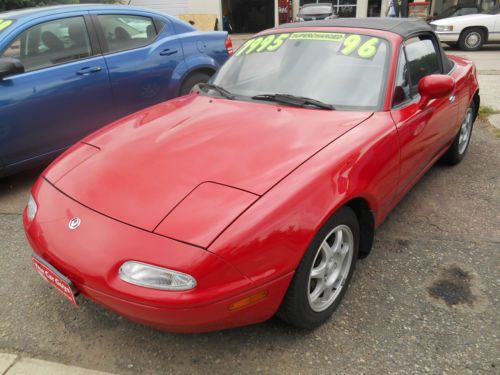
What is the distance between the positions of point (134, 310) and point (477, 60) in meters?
12.2

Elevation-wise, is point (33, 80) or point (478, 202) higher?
point (33, 80)

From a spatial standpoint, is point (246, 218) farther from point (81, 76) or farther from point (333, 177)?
point (81, 76)

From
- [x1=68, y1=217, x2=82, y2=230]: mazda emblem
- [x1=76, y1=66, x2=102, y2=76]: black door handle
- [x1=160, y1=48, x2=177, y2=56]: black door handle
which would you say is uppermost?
[x1=160, y1=48, x2=177, y2=56]: black door handle

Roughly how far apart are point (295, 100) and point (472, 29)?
499 inches

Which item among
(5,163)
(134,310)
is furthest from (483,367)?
(5,163)

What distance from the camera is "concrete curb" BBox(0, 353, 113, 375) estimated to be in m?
1.99

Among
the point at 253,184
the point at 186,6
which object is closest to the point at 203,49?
the point at 253,184

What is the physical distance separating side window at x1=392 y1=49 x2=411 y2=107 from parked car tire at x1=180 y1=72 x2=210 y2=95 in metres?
2.83

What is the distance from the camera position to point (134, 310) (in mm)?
1725

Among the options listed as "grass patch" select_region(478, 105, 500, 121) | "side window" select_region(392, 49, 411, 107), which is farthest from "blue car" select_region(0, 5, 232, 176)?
"grass patch" select_region(478, 105, 500, 121)

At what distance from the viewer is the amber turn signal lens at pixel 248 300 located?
173 cm

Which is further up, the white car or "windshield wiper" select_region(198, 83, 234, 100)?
"windshield wiper" select_region(198, 83, 234, 100)

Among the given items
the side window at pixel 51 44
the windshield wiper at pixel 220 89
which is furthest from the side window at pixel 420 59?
the side window at pixel 51 44

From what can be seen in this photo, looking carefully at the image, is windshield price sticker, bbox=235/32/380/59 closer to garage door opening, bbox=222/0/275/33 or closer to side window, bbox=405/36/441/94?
side window, bbox=405/36/441/94
